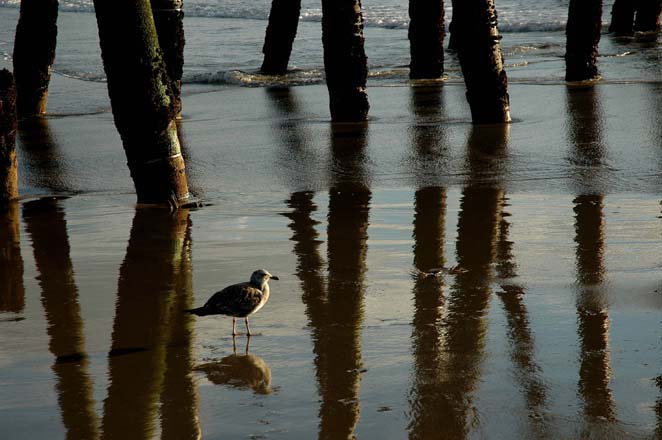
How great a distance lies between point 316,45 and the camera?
26.7m

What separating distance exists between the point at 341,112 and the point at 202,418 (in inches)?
358

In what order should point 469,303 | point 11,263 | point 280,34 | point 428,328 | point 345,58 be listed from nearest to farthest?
1. point 428,328
2. point 469,303
3. point 11,263
4. point 345,58
5. point 280,34

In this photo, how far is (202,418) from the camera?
4.52 m

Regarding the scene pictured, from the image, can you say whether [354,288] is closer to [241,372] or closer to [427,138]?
[241,372]

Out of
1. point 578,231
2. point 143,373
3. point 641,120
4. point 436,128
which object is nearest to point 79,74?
point 436,128

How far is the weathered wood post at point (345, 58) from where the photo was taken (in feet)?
42.3

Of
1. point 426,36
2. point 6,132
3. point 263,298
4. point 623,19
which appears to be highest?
point 623,19

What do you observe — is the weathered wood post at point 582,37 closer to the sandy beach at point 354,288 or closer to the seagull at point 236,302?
the sandy beach at point 354,288

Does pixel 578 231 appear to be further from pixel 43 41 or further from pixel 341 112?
pixel 43 41

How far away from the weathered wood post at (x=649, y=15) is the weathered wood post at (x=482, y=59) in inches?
543

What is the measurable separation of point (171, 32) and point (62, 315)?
7351 millimetres

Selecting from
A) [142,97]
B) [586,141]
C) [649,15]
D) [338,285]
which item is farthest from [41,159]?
[649,15]

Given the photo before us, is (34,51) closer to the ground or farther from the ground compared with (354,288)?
farther from the ground

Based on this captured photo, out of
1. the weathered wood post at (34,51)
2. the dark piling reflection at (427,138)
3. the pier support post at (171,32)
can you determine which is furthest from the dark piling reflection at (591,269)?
the weathered wood post at (34,51)
